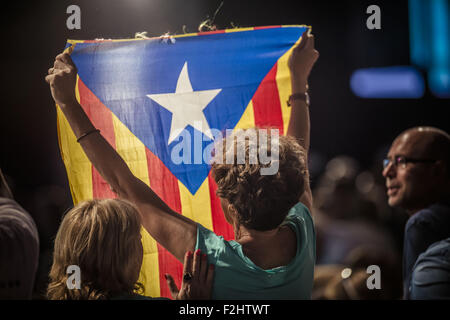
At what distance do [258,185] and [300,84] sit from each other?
62 cm

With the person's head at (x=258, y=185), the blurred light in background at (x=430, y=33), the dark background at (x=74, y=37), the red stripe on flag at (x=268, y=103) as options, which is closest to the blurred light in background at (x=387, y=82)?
the blurred light in background at (x=430, y=33)

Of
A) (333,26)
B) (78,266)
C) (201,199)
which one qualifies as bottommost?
(78,266)

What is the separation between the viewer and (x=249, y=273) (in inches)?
63.9

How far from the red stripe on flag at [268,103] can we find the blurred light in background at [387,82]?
977 millimetres

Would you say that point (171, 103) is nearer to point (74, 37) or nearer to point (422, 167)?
point (74, 37)

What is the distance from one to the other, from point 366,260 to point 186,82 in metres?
1.32

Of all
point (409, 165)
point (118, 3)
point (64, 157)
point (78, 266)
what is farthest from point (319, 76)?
point (78, 266)

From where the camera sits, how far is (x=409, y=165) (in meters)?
2.31

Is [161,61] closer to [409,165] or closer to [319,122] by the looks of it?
[409,165]

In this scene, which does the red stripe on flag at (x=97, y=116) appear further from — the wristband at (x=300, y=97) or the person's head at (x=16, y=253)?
the wristband at (x=300, y=97)

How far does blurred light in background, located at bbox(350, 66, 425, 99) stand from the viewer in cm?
286

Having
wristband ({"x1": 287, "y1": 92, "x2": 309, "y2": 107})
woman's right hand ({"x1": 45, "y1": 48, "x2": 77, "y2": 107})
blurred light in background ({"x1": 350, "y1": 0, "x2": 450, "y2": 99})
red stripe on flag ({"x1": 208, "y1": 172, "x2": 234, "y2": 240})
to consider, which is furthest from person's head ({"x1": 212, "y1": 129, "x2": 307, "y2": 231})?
blurred light in background ({"x1": 350, "y1": 0, "x2": 450, "y2": 99})

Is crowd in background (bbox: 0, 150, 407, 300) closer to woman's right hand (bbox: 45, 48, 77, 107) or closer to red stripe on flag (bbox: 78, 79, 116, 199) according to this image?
red stripe on flag (bbox: 78, 79, 116, 199)

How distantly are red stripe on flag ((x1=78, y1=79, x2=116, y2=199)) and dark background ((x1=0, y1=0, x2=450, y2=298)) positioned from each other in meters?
0.16
